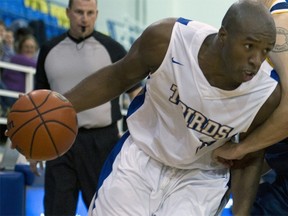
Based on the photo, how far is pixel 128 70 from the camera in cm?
304

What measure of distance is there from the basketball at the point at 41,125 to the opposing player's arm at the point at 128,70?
0.58ft

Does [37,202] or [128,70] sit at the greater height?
[128,70]

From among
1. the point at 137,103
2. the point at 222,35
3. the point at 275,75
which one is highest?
the point at 222,35

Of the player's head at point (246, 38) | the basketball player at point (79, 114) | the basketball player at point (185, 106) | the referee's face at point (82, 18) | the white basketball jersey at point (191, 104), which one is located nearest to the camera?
the player's head at point (246, 38)

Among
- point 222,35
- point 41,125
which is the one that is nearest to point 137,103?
point 41,125

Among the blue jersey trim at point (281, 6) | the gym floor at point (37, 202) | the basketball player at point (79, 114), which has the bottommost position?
the gym floor at point (37, 202)

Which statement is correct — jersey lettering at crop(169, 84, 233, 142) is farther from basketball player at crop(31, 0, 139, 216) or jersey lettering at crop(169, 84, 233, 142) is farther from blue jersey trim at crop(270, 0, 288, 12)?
basketball player at crop(31, 0, 139, 216)

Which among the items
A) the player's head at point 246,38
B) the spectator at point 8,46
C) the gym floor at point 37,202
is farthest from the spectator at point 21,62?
the player's head at point 246,38

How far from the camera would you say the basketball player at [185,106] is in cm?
267

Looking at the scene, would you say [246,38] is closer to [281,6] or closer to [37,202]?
[281,6]

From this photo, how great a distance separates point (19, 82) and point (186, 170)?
15.1ft

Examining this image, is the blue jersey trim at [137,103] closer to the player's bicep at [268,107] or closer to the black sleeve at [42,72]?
the player's bicep at [268,107]

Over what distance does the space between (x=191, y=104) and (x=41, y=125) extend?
65 centimetres

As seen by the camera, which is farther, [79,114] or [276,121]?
[79,114]
